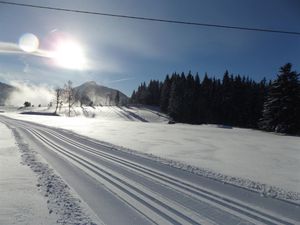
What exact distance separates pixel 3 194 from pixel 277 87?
4035cm

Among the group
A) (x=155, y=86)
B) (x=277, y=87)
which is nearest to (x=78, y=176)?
(x=277, y=87)

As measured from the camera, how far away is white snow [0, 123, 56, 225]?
547 centimetres

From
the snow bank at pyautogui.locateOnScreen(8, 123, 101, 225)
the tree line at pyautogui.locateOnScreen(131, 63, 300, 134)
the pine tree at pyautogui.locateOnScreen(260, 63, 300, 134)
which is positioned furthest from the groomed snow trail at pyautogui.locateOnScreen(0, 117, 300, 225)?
the tree line at pyautogui.locateOnScreen(131, 63, 300, 134)

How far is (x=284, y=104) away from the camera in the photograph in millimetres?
39688

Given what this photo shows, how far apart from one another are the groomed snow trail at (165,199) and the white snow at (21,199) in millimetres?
983

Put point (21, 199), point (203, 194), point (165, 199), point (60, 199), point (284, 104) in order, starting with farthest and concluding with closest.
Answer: point (284, 104), point (203, 194), point (165, 199), point (60, 199), point (21, 199)

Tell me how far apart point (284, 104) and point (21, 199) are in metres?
39.4

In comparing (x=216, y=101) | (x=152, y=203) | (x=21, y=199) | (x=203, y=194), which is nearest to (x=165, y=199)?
(x=152, y=203)

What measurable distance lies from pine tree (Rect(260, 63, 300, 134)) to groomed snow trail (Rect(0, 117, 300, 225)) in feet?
109

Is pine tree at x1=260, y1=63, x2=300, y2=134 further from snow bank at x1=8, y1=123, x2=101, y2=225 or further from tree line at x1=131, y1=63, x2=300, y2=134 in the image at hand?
snow bank at x1=8, y1=123, x2=101, y2=225

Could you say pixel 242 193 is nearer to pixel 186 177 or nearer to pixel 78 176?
pixel 186 177

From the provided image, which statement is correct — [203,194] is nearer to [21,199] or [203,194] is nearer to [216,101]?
[21,199]

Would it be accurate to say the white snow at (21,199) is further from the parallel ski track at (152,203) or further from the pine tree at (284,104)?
the pine tree at (284,104)

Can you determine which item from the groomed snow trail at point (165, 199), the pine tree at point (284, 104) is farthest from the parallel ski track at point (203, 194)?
the pine tree at point (284, 104)
